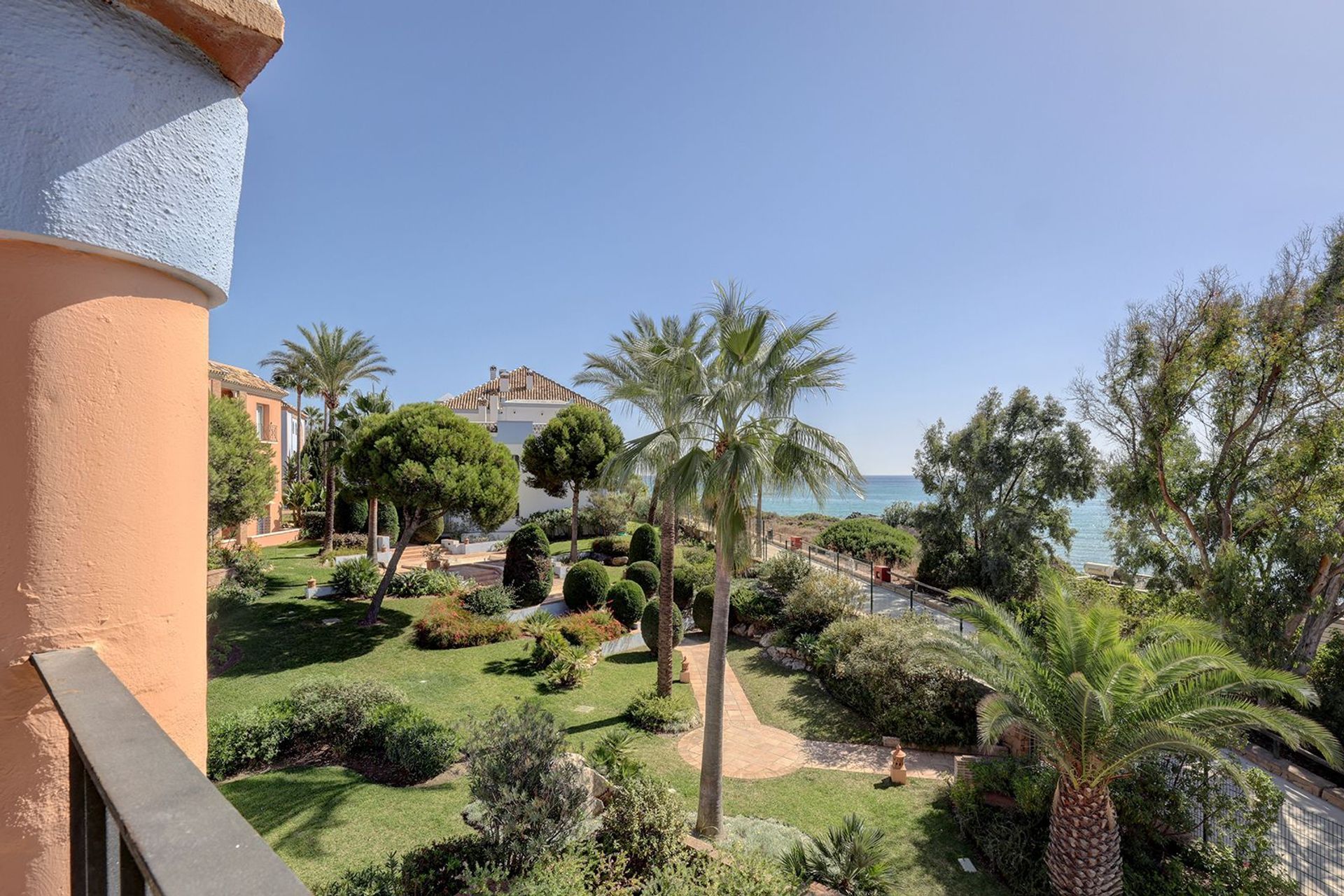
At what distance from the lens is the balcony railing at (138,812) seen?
2.41ft

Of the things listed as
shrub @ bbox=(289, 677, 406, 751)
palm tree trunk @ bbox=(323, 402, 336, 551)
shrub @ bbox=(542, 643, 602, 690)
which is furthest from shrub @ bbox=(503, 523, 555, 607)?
palm tree trunk @ bbox=(323, 402, 336, 551)

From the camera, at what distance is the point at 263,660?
1320 cm

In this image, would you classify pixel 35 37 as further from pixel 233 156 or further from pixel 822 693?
pixel 822 693

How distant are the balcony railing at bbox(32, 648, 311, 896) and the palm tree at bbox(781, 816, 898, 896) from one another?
24.3 feet

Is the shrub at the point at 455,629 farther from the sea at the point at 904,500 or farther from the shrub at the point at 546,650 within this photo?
the sea at the point at 904,500

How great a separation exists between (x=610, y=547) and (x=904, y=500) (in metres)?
51.6

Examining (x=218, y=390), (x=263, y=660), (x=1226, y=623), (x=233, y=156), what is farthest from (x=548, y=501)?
(x=233, y=156)

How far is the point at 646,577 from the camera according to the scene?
20.0 m

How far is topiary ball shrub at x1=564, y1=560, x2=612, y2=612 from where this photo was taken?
1819cm

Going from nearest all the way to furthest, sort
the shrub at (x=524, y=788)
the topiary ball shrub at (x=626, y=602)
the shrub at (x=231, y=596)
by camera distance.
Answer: the shrub at (x=524, y=788) < the shrub at (x=231, y=596) < the topiary ball shrub at (x=626, y=602)

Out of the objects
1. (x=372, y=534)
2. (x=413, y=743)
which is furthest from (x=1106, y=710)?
(x=372, y=534)

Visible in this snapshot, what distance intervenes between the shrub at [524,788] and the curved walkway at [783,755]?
17.1ft

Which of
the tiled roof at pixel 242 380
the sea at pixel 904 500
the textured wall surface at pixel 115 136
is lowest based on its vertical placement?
the sea at pixel 904 500

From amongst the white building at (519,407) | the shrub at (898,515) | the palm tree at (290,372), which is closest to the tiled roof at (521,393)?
the white building at (519,407)
